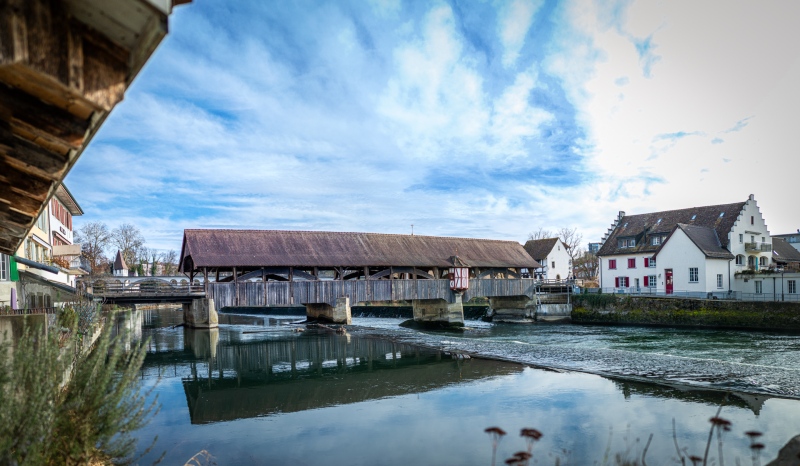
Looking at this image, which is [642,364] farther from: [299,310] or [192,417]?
[299,310]

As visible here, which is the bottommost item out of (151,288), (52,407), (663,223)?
(151,288)

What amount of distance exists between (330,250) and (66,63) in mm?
21648

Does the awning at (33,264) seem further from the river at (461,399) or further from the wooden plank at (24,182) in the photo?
the wooden plank at (24,182)

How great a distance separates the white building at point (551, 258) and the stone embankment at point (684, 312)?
13.9 metres

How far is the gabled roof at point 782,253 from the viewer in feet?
95.9

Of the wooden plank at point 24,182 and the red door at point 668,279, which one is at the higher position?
the wooden plank at point 24,182

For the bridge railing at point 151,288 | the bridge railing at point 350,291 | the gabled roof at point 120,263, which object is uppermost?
the gabled roof at point 120,263

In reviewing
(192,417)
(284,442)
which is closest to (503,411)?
(284,442)

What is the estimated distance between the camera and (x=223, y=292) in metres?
20.0

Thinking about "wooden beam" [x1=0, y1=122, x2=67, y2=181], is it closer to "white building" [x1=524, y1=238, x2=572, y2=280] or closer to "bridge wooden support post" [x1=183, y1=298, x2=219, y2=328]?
"bridge wooden support post" [x1=183, y1=298, x2=219, y2=328]

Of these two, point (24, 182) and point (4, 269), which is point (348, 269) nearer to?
point (4, 269)

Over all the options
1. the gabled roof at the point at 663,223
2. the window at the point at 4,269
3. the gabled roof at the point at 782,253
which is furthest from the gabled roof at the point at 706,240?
the window at the point at 4,269

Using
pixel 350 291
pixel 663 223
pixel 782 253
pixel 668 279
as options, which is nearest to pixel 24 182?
pixel 350 291

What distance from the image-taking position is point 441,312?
80.8 feet
